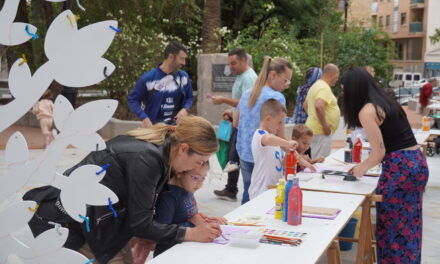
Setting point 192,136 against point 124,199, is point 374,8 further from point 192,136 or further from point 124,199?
point 124,199

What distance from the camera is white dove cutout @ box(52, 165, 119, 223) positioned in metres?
2.59

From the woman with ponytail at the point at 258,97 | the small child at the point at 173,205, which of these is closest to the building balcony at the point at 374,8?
the woman with ponytail at the point at 258,97

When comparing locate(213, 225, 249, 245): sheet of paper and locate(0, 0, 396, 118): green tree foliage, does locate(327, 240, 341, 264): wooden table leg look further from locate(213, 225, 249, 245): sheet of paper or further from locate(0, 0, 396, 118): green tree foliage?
locate(0, 0, 396, 118): green tree foliage

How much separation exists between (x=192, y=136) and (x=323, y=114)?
4500 millimetres

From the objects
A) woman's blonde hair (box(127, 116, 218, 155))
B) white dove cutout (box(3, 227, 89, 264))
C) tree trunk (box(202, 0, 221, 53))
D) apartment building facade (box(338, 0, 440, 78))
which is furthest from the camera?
apartment building facade (box(338, 0, 440, 78))

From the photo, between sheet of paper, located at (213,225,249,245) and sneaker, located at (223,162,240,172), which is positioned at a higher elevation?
sheet of paper, located at (213,225,249,245)

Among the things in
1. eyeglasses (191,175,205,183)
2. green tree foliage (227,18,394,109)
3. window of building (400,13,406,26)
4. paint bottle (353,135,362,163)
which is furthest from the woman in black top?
window of building (400,13,406,26)

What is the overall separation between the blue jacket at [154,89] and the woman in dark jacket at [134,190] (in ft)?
10.7

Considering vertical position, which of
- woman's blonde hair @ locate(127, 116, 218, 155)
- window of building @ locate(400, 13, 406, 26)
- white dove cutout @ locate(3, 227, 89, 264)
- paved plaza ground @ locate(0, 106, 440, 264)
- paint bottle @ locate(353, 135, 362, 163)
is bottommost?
paved plaza ground @ locate(0, 106, 440, 264)

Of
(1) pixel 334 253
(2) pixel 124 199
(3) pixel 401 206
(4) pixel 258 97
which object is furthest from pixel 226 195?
(2) pixel 124 199

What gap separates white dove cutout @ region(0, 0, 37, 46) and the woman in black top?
255 cm

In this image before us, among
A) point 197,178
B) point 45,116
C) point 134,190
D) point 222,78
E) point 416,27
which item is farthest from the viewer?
point 416,27

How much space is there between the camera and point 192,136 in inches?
123

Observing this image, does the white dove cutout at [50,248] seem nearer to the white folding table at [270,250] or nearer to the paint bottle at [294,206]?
the white folding table at [270,250]
